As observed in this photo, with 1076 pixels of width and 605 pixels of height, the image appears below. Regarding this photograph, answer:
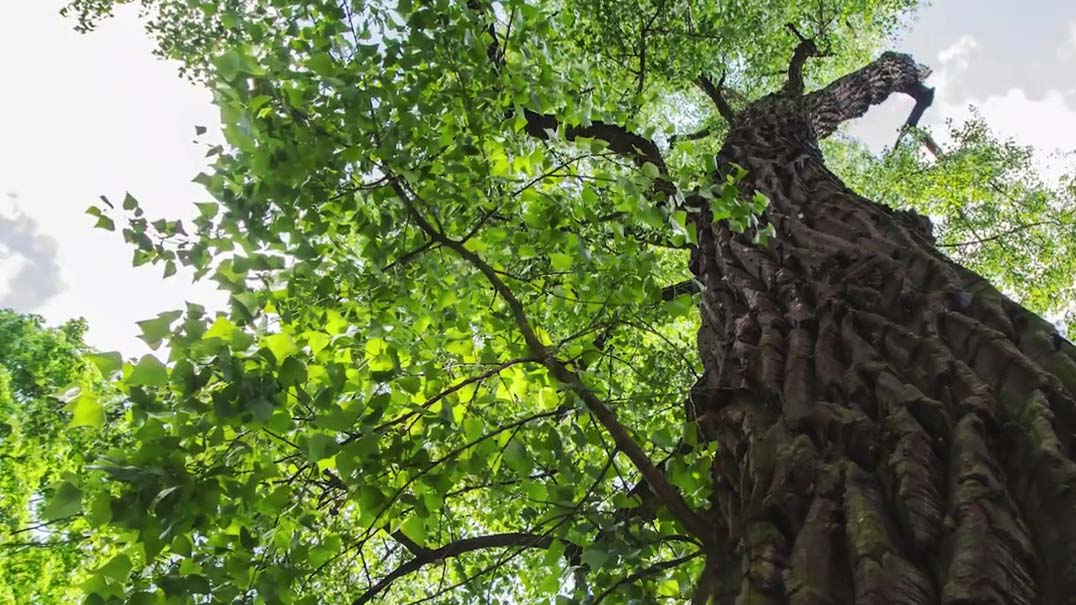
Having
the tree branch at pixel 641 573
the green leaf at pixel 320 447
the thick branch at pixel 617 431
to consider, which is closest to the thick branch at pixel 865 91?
the thick branch at pixel 617 431

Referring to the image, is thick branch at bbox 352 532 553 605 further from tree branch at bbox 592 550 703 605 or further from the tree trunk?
the tree trunk

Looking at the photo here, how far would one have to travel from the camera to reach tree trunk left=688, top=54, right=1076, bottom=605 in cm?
145

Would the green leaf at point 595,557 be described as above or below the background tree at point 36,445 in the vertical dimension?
below

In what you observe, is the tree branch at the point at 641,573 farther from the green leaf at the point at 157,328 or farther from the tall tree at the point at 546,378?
the green leaf at the point at 157,328

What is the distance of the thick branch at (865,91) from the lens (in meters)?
8.59

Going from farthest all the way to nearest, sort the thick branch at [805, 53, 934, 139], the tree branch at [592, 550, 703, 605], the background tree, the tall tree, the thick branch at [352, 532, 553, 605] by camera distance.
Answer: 1. the thick branch at [805, 53, 934, 139]
2. the background tree
3. the thick branch at [352, 532, 553, 605]
4. the tree branch at [592, 550, 703, 605]
5. the tall tree

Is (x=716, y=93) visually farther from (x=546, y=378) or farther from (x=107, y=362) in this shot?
(x=107, y=362)

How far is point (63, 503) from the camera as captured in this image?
1947mm

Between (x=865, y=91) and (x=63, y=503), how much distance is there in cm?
989


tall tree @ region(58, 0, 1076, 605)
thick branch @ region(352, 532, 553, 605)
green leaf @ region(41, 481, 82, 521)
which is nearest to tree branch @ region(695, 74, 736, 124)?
tall tree @ region(58, 0, 1076, 605)

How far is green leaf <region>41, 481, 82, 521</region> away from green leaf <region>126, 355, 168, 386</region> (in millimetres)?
340

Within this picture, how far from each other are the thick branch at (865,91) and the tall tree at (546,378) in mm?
3848

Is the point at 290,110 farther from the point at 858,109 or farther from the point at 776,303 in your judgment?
the point at 858,109

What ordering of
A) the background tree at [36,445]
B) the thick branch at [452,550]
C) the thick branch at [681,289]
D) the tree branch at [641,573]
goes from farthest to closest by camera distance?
the background tree at [36,445] → the thick branch at [681,289] → the thick branch at [452,550] → the tree branch at [641,573]
